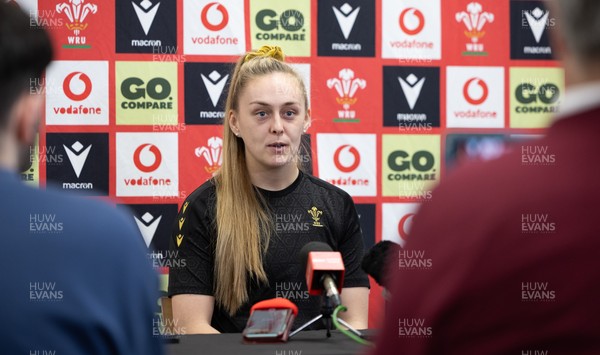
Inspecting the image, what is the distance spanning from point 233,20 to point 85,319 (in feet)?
8.22

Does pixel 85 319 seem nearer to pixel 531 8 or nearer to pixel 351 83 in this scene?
pixel 351 83

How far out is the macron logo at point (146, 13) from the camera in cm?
315

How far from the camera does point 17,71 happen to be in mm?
837

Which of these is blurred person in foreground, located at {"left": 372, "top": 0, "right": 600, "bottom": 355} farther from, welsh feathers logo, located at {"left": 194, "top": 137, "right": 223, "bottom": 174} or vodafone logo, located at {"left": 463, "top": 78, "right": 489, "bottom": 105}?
vodafone logo, located at {"left": 463, "top": 78, "right": 489, "bottom": 105}

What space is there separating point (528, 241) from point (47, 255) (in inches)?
19.1

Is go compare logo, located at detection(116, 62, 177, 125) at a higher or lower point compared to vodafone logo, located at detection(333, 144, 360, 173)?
higher

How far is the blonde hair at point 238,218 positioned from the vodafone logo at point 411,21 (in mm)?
978

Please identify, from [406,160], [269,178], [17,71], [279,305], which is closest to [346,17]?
[406,160]

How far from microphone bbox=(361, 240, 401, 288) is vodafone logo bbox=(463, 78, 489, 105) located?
1966 millimetres

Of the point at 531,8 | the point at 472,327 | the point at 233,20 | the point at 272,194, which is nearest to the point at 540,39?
the point at 531,8

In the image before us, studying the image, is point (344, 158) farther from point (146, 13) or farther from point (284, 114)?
point (146, 13)

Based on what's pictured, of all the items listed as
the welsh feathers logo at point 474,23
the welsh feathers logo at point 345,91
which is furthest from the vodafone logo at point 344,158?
the welsh feathers logo at point 474,23

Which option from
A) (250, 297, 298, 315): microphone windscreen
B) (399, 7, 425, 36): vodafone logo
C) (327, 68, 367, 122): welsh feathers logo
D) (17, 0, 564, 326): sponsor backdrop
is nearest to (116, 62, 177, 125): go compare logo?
(17, 0, 564, 326): sponsor backdrop

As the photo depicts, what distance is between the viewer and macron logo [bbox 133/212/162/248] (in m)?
3.12
